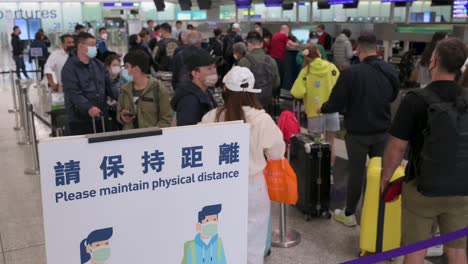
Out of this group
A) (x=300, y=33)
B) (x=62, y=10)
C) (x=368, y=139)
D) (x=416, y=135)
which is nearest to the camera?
(x=416, y=135)

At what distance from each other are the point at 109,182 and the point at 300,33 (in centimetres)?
1383

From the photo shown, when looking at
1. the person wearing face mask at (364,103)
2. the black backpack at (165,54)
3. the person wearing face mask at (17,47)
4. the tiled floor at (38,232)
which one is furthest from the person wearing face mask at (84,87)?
the person wearing face mask at (17,47)

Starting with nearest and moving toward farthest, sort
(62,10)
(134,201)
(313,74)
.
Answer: (134,201) → (313,74) → (62,10)

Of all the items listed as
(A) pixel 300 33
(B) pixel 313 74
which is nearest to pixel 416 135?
(B) pixel 313 74

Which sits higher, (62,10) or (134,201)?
(62,10)

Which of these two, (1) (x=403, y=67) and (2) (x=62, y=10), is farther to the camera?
(2) (x=62, y=10)

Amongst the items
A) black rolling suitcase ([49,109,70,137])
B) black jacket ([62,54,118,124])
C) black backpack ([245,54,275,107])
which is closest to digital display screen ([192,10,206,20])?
black rolling suitcase ([49,109,70,137])

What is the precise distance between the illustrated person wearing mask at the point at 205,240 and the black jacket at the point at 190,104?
1.31 m

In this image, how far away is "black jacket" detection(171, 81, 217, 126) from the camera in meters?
3.62

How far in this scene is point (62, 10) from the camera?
3250 cm

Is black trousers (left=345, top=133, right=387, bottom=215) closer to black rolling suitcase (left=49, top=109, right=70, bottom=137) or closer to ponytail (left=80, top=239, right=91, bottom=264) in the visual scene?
ponytail (left=80, top=239, right=91, bottom=264)

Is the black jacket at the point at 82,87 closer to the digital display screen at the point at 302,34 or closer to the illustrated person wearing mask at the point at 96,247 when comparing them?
the illustrated person wearing mask at the point at 96,247

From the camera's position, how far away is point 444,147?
8.73 ft

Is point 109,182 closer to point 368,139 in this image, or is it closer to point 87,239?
point 87,239
